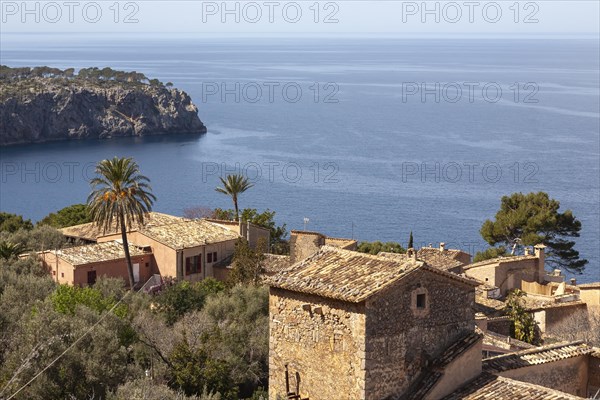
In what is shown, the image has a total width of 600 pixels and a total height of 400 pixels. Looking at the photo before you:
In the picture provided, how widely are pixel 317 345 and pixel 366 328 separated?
2.96 feet

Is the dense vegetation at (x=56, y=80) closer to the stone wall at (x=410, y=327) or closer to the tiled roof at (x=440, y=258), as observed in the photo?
the tiled roof at (x=440, y=258)

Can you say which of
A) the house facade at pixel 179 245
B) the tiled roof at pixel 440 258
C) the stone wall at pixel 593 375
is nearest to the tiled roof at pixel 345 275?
the stone wall at pixel 593 375

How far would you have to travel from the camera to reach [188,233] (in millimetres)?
37969

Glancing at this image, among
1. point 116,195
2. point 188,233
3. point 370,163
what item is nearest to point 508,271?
point 188,233

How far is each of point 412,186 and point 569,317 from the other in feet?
208

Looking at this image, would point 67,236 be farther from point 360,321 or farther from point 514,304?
point 360,321

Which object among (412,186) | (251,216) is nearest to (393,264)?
(251,216)

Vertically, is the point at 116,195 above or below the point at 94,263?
above

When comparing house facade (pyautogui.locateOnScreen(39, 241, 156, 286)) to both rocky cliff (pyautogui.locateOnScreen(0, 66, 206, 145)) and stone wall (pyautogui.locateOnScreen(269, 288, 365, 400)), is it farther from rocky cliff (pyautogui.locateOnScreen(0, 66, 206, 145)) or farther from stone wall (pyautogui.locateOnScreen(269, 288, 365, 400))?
rocky cliff (pyautogui.locateOnScreen(0, 66, 206, 145))

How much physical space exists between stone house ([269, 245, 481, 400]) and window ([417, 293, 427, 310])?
0.01 m

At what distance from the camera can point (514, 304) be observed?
2747cm

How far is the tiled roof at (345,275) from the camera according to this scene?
12133 millimetres

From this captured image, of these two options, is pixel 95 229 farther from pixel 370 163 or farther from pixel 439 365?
pixel 370 163

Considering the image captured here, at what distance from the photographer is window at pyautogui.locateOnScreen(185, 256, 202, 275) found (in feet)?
120
